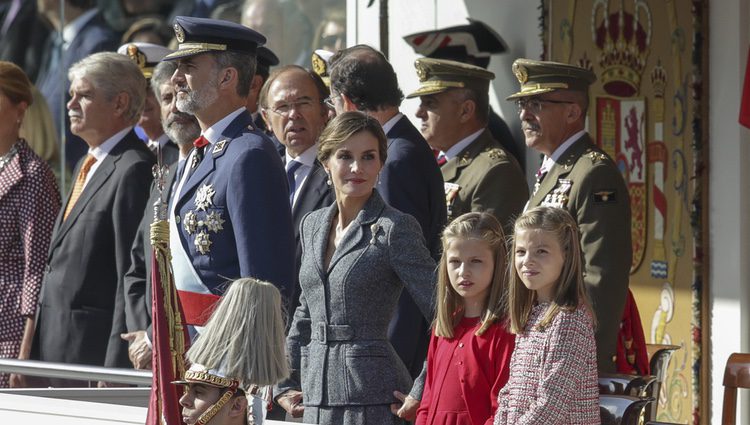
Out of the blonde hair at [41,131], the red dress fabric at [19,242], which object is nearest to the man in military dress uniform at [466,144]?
the red dress fabric at [19,242]

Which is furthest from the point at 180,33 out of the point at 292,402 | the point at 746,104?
the point at 746,104

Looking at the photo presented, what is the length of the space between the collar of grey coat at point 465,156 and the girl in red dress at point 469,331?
1.80 m

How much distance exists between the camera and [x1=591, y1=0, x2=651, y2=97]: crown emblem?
7715 millimetres

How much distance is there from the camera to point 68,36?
11.3 m

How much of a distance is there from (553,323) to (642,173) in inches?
129

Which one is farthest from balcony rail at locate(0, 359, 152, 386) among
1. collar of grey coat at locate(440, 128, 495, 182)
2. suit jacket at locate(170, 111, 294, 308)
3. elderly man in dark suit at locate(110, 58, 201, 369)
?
collar of grey coat at locate(440, 128, 495, 182)

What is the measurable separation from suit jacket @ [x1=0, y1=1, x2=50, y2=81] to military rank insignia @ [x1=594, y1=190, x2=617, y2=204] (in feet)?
21.3

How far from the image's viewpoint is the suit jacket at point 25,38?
37.7 ft

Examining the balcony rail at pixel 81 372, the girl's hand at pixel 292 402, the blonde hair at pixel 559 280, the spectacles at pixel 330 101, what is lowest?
the girl's hand at pixel 292 402

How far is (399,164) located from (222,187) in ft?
2.48

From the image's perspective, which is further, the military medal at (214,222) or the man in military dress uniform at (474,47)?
the man in military dress uniform at (474,47)

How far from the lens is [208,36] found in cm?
553

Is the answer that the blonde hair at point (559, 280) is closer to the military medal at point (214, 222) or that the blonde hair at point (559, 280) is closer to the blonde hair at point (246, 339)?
the blonde hair at point (246, 339)

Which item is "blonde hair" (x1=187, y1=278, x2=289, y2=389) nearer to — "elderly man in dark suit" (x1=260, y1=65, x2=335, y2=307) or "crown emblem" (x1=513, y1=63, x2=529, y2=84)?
"elderly man in dark suit" (x1=260, y1=65, x2=335, y2=307)
